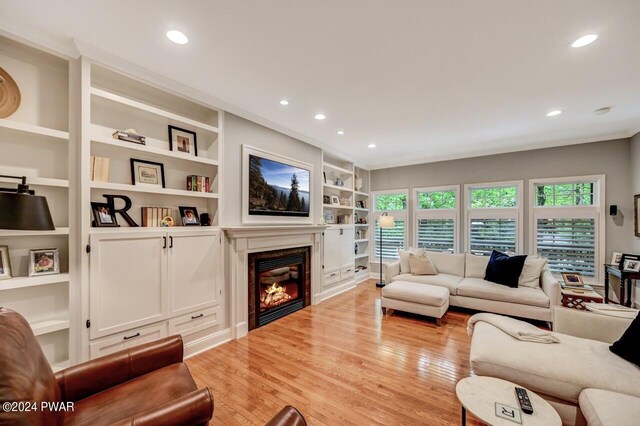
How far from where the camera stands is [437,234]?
18.2ft

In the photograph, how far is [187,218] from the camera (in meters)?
2.88

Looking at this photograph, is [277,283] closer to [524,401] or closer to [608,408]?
[524,401]

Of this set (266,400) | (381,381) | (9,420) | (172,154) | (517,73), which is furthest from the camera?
(172,154)

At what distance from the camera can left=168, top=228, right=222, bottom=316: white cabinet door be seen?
8.71 ft

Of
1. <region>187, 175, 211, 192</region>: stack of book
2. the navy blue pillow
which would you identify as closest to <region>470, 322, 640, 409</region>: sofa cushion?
the navy blue pillow

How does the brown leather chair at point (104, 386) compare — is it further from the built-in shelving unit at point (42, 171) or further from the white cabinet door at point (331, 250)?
the white cabinet door at point (331, 250)

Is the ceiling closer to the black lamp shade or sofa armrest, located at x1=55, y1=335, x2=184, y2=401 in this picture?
the black lamp shade

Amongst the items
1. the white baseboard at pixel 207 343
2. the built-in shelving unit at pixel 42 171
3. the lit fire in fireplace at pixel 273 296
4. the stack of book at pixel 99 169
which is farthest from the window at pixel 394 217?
the built-in shelving unit at pixel 42 171

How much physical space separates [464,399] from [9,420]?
1.90 meters

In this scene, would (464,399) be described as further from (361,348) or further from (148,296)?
(148,296)

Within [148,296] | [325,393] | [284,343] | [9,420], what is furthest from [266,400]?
[9,420]

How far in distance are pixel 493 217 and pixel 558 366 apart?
149 inches

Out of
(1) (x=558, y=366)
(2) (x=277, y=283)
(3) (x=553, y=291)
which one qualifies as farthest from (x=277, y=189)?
(3) (x=553, y=291)

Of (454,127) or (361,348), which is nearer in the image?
(361,348)
